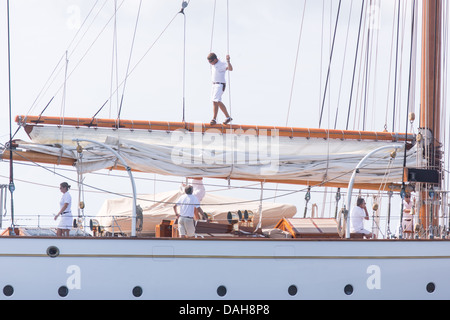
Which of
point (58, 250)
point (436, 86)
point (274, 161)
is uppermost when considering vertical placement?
point (436, 86)

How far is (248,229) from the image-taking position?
16875mm

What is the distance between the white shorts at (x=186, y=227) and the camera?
16.2 meters

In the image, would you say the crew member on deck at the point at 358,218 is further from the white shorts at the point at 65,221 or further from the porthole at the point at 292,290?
the white shorts at the point at 65,221

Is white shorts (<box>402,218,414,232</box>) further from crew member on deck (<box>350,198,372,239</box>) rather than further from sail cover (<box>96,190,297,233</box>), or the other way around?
sail cover (<box>96,190,297,233</box>)

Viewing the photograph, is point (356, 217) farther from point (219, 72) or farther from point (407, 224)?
point (219, 72)

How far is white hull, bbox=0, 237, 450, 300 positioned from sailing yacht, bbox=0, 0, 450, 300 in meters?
0.02

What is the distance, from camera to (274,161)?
17.8 metres

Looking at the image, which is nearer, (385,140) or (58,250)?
(58,250)

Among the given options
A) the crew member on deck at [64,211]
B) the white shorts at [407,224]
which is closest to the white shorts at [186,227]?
the crew member on deck at [64,211]

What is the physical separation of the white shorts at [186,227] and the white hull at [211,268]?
56cm

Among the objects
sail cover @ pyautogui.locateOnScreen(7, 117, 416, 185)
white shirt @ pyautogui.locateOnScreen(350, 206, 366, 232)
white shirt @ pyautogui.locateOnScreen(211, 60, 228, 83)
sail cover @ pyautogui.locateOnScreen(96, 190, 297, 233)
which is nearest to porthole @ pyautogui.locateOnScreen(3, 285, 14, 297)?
→ sail cover @ pyautogui.locateOnScreen(7, 117, 416, 185)
